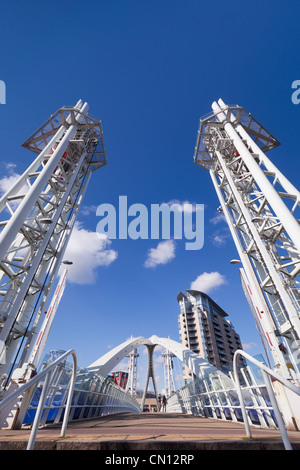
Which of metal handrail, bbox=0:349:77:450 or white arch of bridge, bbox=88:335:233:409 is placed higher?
white arch of bridge, bbox=88:335:233:409

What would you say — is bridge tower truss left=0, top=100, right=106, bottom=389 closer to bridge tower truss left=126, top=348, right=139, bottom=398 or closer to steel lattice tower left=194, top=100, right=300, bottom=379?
steel lattice tower left=194, top=100, right=300, bottom=379

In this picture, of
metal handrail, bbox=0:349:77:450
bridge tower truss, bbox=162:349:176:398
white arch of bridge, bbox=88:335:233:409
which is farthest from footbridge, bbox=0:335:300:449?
bridge tower truss, bbox=162:349:176:398

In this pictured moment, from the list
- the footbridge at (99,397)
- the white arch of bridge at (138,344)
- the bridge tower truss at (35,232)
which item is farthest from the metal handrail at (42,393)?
the white arch of bridge at (138,344)

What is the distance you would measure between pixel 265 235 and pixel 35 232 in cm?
1133

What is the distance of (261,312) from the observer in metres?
9.39

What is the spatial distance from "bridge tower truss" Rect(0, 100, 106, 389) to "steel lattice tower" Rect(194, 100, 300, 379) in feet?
29.7

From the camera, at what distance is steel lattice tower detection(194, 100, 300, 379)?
824 cm

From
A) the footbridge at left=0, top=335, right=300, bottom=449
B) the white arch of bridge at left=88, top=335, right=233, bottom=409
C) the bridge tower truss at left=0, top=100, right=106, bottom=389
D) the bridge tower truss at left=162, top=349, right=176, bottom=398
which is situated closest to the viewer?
the footbridge at left=0, top=335, right=300, bottom=449

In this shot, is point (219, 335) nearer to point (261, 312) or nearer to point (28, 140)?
point (261, 312)

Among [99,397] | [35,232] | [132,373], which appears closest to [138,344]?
[99,397]

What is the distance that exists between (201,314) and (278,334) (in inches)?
2621

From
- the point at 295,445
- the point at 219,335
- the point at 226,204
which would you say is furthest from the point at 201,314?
the point at 295,445

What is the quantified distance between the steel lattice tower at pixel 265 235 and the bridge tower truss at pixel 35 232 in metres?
9.07

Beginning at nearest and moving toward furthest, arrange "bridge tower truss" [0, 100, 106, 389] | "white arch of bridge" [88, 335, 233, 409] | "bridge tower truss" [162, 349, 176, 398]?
"bridge tower truss" [0, 100, 106, 389], "white arch of bridge" [88, 335, 233, 409], "bridge tower truss" [162, 349, 176, 398]
